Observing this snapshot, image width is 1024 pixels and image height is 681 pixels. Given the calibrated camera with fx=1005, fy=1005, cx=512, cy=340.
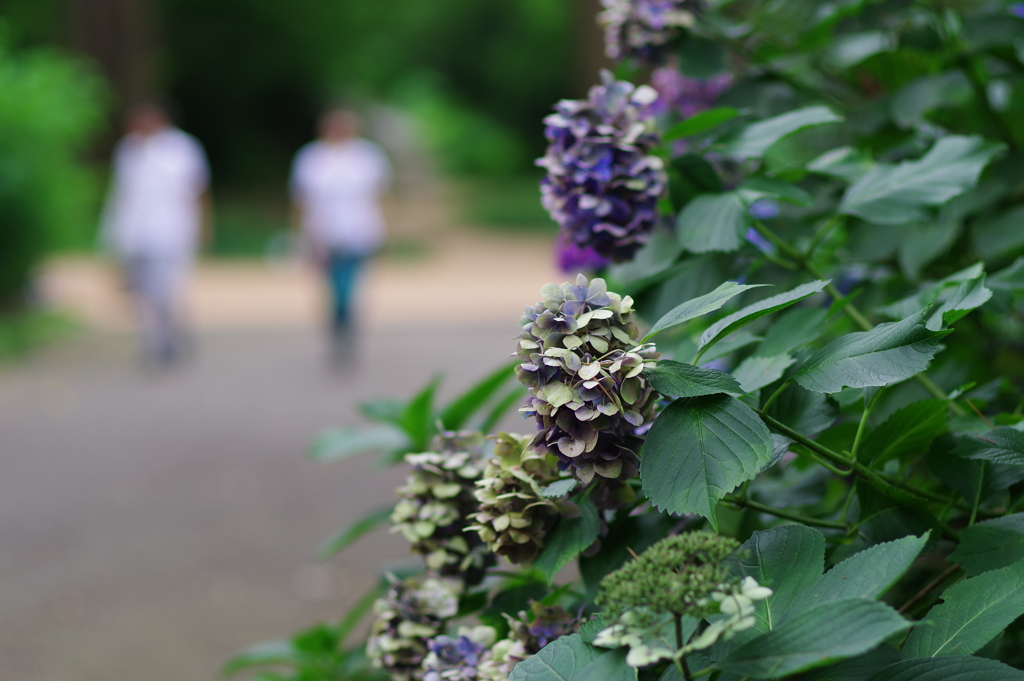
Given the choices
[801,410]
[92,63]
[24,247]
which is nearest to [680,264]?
[801,410]

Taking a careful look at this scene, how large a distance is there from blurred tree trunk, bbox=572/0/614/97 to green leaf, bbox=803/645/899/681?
10920mm

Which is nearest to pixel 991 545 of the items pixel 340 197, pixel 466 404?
pixel 466 404

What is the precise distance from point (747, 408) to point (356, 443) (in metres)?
0.89

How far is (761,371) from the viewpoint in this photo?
993mm

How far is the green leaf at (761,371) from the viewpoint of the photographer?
0.95 meters

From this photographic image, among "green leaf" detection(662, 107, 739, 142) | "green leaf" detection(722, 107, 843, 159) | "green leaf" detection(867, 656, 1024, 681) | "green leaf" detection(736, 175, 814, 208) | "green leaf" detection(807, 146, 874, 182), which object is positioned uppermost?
"green leaf" detection(662, 107, 739, 142)

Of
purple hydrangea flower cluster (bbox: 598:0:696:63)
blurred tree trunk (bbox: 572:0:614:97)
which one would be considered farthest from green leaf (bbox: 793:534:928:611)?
blurred tree trunk (bbox: 572:0:614:97)

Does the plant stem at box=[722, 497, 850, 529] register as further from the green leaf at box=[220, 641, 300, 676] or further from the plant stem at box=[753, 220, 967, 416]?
the green leaf at box=[220, 641, 300, 676]

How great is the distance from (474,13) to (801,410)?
31.1 meters

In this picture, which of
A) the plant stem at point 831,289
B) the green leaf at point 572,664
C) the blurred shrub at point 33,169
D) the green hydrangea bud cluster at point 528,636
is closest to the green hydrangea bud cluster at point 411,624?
the green hydrangea bud cluster at point 528,636

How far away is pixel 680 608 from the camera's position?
2.36 ft

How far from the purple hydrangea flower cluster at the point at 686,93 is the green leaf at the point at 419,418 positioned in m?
0.64

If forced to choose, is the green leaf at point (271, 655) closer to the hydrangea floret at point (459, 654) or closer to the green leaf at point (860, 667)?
the hydrangea floret at point (459, 654)

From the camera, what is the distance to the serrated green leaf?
0.93 metres
